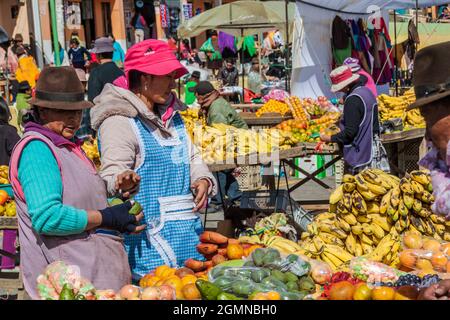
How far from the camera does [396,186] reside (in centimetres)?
550

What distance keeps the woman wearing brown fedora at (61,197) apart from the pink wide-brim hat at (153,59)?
49 centimetres

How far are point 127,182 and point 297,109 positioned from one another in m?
7.27

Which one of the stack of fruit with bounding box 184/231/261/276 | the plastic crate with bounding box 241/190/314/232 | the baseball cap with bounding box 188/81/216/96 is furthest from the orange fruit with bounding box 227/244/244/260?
the baseball cap with bounding box 188/81/216/96

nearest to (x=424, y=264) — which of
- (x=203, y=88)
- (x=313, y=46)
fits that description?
(x=203, y=88)

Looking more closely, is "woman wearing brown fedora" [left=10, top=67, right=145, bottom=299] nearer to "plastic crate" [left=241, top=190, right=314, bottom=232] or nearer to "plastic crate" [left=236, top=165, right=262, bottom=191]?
"plastic crate" [left=241, top=190, right=314, bottom=232]

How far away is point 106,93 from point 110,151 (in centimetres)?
38

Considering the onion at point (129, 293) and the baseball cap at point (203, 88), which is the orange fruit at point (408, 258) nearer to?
the onion at point (129, 293)

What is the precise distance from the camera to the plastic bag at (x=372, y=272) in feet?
13.1

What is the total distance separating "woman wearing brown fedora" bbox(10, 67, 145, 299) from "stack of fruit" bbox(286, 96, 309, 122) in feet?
22.4

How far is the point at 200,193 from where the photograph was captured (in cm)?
414

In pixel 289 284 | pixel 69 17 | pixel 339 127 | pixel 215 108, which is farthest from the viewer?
pixel 69 17
